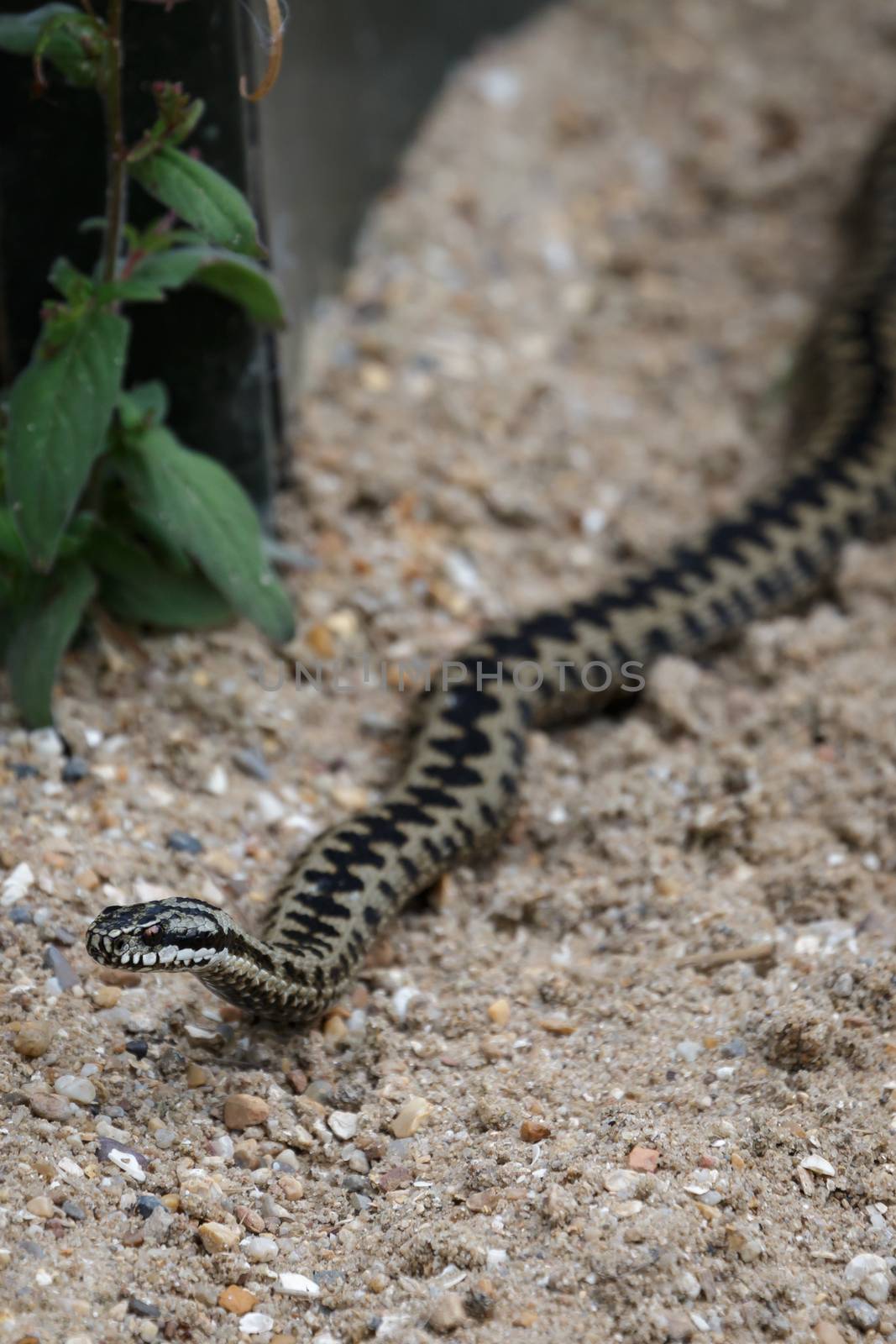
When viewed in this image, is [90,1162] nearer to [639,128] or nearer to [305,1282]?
[305,1282]

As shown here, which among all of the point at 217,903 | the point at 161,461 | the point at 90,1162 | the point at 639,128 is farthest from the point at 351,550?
the point at 639,128

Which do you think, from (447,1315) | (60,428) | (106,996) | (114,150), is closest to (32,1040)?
(106,996)

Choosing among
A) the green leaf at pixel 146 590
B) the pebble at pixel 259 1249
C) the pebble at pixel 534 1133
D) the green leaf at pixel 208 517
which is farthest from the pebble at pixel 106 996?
the green leaf at pixel 146 590

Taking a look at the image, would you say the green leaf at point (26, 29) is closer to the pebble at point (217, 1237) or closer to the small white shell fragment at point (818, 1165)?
the pebble at point (217, 1237)

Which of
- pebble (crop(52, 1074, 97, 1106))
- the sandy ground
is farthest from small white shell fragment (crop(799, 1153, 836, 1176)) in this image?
pebble (crop(52, 1074, 97, 1106))

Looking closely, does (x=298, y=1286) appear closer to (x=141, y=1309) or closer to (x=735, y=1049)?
(x=141, y=1309)

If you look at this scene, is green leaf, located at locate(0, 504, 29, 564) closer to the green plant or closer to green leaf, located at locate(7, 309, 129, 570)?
the green plant
